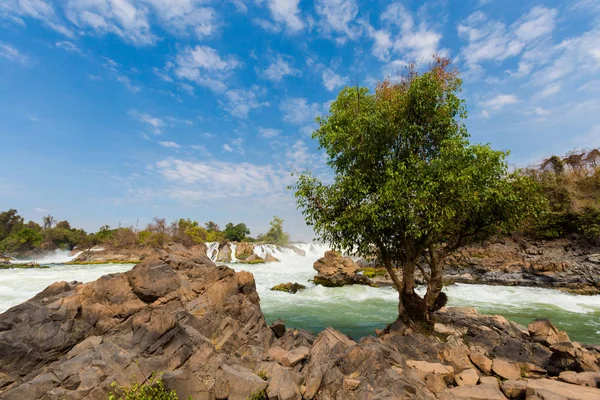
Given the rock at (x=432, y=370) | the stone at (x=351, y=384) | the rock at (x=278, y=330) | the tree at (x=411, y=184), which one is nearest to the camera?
the stone at (x=351, y=384)

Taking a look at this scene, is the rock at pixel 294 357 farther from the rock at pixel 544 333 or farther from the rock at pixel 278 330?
the rock at pixel 544 333

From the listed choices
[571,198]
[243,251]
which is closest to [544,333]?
[571,198]

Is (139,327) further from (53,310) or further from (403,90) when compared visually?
(403,90)

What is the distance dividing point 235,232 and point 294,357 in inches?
3667

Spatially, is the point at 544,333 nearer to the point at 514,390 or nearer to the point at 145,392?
the point at 514,390

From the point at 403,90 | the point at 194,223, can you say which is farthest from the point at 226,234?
the point at 403,90

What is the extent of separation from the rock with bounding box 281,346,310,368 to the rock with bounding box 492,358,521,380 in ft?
19.1

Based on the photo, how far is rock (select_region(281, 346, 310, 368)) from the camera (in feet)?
30.2

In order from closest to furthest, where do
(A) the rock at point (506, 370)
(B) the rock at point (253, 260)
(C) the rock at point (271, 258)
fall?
1. (A) the rock at point (506, 370)
2. (B) the rock at point (253, 260)
3. (C) the rock at point (271, 258)

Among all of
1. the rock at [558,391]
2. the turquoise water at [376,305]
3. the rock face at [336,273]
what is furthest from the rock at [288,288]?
the rock at [558,391]

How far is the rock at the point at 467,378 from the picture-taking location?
8141 mm

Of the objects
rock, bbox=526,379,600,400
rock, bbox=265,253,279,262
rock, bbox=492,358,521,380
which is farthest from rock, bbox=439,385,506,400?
rock, bbox=265,253,279,262

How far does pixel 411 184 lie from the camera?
37.2 feet

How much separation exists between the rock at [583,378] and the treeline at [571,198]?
27.3 metres
